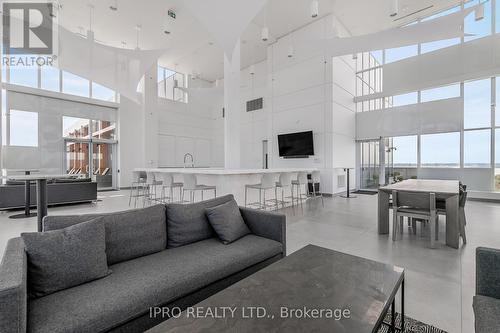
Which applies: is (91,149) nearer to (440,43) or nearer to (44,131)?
(44,131)

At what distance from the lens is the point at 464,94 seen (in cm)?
726

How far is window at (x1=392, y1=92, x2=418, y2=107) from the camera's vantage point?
8.21 m

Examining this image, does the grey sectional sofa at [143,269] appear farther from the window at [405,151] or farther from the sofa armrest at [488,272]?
the window at [405,151]

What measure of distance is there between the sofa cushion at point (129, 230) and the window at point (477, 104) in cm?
937

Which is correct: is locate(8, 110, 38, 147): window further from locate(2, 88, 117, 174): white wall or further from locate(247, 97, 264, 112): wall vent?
locate(247, 97, 264, 112): wall vent

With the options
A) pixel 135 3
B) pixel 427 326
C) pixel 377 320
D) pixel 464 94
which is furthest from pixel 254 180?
pixel 464 94

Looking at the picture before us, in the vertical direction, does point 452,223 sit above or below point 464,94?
below

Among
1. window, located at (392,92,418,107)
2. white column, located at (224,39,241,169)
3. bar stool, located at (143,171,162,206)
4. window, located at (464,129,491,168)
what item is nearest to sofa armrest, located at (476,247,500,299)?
white column, located at (224,39,241,169)

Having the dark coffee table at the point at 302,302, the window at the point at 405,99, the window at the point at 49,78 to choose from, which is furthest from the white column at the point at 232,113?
the window at the point at 49,78

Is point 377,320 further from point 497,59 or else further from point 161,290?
point 497,59

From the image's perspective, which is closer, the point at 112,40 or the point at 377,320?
the point at 377,320

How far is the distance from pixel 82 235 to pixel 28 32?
8.59 meters

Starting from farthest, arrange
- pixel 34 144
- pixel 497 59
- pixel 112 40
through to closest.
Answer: pixel 112 40 < pixel 34 144 < pixel 497 59

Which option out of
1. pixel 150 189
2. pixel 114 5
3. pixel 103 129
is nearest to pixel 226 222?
pixel 150 189
